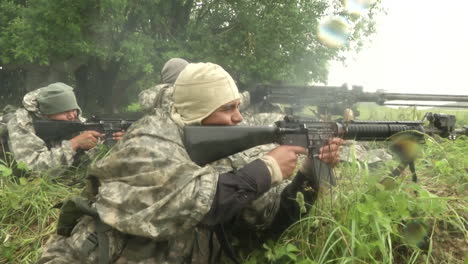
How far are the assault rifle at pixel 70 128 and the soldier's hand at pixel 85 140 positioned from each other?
0.42 ft

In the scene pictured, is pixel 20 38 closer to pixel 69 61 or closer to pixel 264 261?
pixel 69 61

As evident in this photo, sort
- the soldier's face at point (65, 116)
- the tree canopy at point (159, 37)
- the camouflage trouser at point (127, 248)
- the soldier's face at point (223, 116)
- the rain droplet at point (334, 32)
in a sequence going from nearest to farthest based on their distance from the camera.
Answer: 1. the camouflage trouser at point (127, 248)
2. the soldier's face at point (223, 116)
3. the soldier's face at point (65, 116)
4. the tree canopy at point (159, 37)
5. the rain droplet at point (334, 32)

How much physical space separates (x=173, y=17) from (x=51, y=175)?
9.51 m

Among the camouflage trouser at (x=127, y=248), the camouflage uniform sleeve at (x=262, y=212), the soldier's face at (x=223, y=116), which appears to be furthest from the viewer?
the camouflage uniform sleeve at (x=262, y=212)

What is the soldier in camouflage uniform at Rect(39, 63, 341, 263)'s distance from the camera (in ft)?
6.70

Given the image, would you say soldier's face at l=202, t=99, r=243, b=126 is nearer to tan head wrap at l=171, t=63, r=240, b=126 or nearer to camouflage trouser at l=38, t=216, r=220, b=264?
tan head wrap at l=171, t=63, r=240, b=126

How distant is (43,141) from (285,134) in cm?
367

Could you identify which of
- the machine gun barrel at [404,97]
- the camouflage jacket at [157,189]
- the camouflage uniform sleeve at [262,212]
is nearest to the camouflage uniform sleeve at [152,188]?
the camouflage jacket at [157,189]

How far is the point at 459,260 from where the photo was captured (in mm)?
2059

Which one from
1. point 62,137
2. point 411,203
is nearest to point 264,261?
point 411,203

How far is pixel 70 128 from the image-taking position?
16.6 feet

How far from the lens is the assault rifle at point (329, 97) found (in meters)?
6.57

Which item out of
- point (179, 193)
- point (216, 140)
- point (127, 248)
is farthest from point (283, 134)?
point (127, 248)

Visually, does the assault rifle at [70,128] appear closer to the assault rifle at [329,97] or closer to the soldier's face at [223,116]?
the soldier's face at [223,116]
